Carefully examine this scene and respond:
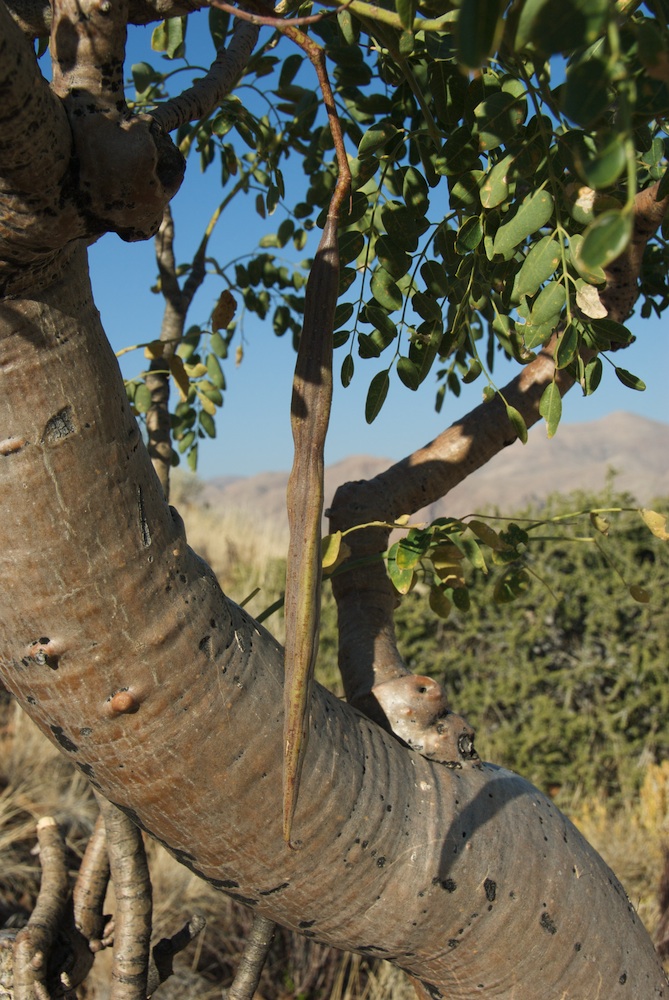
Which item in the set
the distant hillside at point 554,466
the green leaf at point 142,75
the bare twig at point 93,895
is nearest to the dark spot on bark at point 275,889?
the bare twig at point 93,895

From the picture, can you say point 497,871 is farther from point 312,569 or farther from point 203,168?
point 203,168

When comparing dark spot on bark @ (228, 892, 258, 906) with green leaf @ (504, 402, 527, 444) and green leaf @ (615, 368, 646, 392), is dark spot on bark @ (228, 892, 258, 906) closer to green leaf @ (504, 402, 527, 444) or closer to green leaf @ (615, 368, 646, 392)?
green leaf @ (504, 402, 527, 444)

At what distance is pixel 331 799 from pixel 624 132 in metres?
0.80

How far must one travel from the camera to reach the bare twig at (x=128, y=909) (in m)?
1.33

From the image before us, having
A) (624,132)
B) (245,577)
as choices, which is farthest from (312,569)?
(245,577)

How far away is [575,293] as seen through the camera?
3.27 ft

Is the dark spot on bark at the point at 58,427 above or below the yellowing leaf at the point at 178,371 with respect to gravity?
below

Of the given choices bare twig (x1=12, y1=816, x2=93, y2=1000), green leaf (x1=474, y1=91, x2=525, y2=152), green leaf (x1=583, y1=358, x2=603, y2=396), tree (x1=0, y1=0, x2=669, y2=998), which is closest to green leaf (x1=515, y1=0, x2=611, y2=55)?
tree (x1=0, y1=0, x2=669, y2=998)

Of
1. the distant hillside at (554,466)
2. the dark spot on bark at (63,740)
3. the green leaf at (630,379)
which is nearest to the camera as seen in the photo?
the dark spot on bark at (63,740)

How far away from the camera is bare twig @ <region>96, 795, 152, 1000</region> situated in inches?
52.4

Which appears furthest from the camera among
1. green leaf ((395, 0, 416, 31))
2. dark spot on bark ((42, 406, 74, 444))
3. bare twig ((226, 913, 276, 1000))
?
bare twig ((226, 913, 276, 1000))

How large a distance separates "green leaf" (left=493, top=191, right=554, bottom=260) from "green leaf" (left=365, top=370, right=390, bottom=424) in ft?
0.94

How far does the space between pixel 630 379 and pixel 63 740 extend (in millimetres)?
861

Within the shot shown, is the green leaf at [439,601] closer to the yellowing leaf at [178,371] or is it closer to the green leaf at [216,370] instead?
the yellowing leaf at [178,371]
